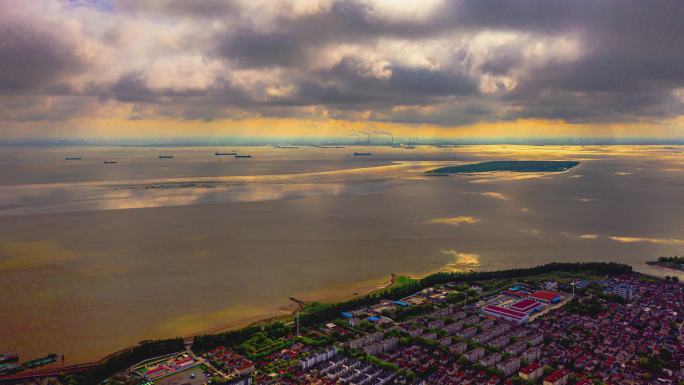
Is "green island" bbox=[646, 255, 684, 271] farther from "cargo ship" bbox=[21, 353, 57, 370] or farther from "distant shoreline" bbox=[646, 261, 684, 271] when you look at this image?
"cargo ship" bbox=[21, 353, 57, 370]

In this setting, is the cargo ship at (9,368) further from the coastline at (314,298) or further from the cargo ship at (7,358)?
the coastline at (314,298)

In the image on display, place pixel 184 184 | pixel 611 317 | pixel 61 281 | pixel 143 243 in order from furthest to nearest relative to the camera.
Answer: pixel 184 184 → pixel 143 243 → pixel 61 281 → pixel 611 317

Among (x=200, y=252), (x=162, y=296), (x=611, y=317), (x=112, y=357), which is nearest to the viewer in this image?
(x=112, y=357)

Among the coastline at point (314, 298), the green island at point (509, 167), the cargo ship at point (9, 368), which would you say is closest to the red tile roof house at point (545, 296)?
the coastline at point (314, 298)

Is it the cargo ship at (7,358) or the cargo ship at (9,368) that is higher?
the cargo ship at (7,358)

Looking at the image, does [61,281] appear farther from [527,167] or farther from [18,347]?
[527,167]

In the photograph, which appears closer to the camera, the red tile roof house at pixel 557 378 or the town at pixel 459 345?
the red tile roof house at pixel 557 378

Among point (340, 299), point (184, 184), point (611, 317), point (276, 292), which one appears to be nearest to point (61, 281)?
point (276, 292)
